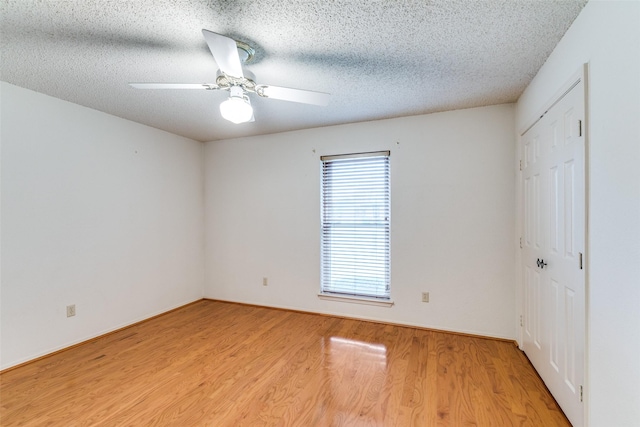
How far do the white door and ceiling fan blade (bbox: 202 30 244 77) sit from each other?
1899 millimetres

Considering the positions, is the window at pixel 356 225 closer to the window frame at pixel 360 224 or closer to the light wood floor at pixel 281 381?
the window frame at pixel 360 224

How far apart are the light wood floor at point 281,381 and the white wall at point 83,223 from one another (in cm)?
36

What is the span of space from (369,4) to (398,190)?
6.78 feet

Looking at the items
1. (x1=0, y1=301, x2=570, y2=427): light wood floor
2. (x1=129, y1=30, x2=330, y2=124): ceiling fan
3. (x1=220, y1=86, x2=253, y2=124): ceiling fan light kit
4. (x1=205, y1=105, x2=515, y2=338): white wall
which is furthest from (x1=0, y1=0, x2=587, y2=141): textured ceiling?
(x1=0, y1=301, x2=570, y2=427): light wood floor

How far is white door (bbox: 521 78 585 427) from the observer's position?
5.13ft

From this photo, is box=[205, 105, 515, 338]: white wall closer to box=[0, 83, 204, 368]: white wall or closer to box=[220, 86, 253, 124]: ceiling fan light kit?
box=[0, 83, 204, 368]: white wall

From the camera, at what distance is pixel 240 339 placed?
2.92 metres

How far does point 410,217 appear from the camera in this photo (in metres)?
3.19

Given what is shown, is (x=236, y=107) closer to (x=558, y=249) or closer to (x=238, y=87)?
(x=238, y=87)

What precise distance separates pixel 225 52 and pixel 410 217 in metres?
2.48

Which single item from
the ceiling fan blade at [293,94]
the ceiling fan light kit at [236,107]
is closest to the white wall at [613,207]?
the ceiling fan blade at [293,94]

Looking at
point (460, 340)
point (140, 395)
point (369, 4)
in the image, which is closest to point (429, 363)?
point (460, 340)

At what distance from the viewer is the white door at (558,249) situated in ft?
5.13

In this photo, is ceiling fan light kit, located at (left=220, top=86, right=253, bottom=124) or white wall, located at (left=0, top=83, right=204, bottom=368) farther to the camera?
white wall, located at (left=0, top=83, right=204, bottom=368)
